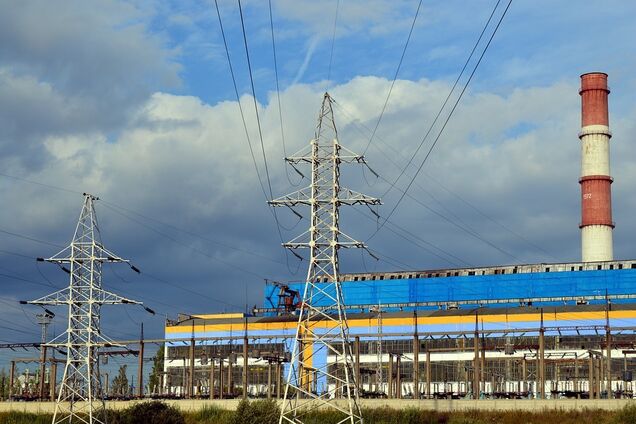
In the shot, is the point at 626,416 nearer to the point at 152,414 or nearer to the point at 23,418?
the point at 152,414

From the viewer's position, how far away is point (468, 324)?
307ft

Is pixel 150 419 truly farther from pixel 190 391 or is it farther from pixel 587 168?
pixel 587 168

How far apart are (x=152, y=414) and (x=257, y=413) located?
413 inches

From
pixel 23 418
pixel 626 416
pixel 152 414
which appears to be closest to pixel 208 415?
pixel 152 414

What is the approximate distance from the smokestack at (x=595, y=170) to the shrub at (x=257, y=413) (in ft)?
186

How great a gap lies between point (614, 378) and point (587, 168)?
26652 mm

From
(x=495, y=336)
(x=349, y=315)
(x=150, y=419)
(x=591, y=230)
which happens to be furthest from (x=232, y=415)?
(x=591, y=230)

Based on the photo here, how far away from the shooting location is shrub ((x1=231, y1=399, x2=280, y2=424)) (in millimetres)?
54125

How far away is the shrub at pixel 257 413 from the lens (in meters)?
54.1

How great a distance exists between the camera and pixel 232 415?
56.1m

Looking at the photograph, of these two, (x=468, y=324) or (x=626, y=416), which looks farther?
(x=468, y=324)

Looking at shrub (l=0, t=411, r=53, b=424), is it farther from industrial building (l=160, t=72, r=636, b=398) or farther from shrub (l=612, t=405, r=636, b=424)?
shrub (l=612, t=405, r=636, b=424)

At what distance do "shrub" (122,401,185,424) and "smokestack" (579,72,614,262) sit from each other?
182 feet

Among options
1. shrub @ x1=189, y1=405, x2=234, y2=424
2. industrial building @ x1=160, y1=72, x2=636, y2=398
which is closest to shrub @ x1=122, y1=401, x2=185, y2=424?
shrub @ x1=189, y1=405, x2=234, y2=424
